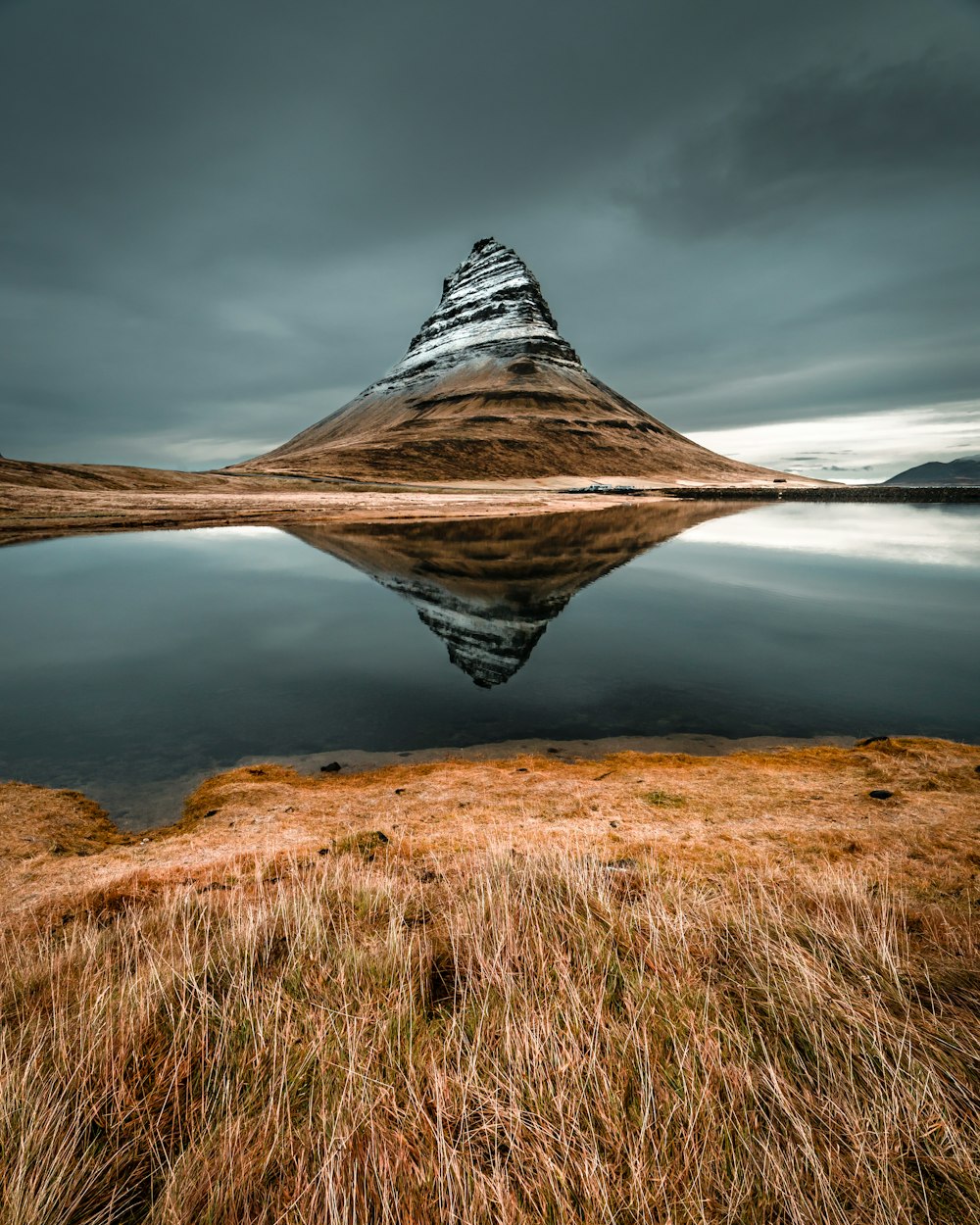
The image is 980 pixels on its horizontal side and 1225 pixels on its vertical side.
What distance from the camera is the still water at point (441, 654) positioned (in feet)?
30.9

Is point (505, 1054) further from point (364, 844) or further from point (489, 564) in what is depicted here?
point (489, 564)

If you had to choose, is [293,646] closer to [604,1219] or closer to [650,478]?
[604,1219]

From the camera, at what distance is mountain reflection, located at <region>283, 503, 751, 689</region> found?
15125 millimetres

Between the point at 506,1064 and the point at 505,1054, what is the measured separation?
0.13 ft

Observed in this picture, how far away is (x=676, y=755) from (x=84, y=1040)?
25.2 feet

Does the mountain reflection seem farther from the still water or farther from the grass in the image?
the grass

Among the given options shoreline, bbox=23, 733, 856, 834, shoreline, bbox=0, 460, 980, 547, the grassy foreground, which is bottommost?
shoreline, bbox=23, 733, 856, 834

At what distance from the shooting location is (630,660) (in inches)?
522

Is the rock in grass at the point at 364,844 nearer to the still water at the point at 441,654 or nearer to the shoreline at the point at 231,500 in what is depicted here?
the still water at the point at 441,654

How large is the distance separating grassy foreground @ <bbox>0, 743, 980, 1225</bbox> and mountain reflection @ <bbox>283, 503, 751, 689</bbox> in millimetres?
8545

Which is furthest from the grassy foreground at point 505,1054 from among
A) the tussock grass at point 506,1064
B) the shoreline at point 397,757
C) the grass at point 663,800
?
the shoreline at point 397,757

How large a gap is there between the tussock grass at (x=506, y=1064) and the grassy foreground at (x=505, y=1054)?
1 centimetres

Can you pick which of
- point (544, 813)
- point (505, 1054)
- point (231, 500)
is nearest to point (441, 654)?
point (544, 813)

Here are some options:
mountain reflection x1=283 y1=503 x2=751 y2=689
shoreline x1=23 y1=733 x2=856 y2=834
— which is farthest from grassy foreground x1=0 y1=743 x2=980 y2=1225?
mountain reflection x1=283 y1=503 x2=751 y2=689
